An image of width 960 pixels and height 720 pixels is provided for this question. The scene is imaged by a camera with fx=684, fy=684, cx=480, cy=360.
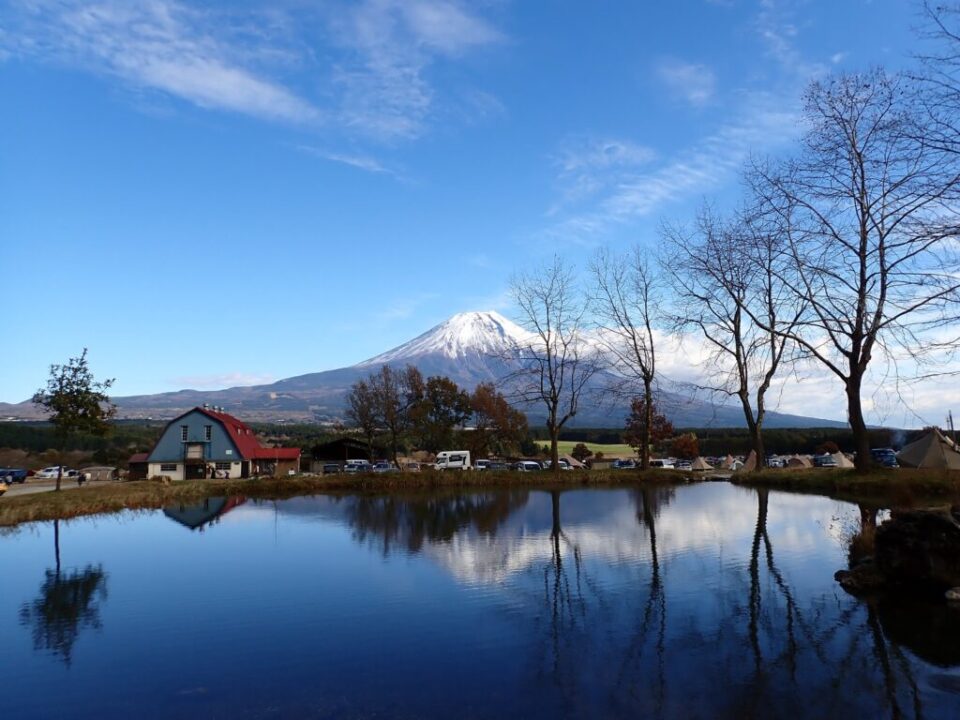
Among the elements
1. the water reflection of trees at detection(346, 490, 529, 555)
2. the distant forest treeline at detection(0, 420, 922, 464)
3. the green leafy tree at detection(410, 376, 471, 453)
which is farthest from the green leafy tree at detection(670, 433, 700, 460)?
the water reflection of trees at detection(346, 490, 529, 555)

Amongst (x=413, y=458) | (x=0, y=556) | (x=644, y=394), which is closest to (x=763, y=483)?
(x=644, y=394)

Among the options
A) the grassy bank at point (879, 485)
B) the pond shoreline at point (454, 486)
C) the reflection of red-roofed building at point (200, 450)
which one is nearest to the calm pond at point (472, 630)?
the grassy bank at point (879, 485)

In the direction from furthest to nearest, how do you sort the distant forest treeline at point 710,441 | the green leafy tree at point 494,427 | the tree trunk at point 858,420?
the distant forest treeline at point 710,441, the green leafy tree at point 494,427, the tree trunk at point 858,420

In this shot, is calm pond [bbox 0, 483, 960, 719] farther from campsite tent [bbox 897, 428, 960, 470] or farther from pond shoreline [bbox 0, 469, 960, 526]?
campsite tent [bbox 897, 428, 960, 470]

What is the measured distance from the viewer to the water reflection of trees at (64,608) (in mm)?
11992

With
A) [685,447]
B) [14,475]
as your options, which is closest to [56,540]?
[14,475]

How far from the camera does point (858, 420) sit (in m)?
28.4

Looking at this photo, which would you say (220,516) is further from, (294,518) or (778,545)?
(778,545)

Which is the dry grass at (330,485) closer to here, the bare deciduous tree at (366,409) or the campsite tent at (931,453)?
the campsite tent at (931,453)

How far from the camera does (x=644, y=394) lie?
153 feet

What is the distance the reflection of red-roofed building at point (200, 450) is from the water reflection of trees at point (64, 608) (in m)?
53.3

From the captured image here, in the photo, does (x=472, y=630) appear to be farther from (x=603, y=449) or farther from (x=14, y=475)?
(x=603, y=449)

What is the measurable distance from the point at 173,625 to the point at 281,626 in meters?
2.11

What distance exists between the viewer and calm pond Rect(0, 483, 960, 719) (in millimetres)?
8883
